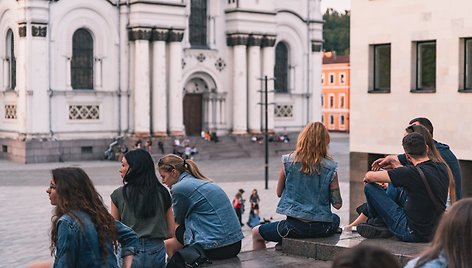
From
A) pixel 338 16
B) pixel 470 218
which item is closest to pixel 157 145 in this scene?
pixel 470 218

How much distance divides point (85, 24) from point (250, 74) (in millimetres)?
10899

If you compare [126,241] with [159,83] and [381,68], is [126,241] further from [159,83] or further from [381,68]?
[159,83]

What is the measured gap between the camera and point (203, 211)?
9.50m

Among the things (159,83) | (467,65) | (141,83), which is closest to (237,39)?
(159,83)

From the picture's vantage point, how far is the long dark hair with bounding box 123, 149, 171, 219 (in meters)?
8.47

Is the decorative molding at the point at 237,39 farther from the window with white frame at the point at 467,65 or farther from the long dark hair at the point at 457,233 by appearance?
the long dark hair at the point at 457,233

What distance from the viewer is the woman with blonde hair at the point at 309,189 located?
386 inches

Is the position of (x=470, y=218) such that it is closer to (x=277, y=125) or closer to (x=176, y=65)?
(x=176, y=65)

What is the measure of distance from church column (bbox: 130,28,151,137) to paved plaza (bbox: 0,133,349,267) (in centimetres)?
335

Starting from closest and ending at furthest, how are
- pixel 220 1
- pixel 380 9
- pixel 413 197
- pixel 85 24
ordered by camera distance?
pixel 413 197 < pixel 380 9 < pixel 85 24 < pixel 220 1

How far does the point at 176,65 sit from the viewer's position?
5212 cm

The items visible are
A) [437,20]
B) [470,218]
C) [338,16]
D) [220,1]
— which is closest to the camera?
[470,218]

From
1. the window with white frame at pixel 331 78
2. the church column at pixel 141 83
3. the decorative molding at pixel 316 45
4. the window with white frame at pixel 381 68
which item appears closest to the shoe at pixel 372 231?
the window with white frame at pixel 381 68

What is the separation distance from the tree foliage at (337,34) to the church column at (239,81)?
54.9 meters
